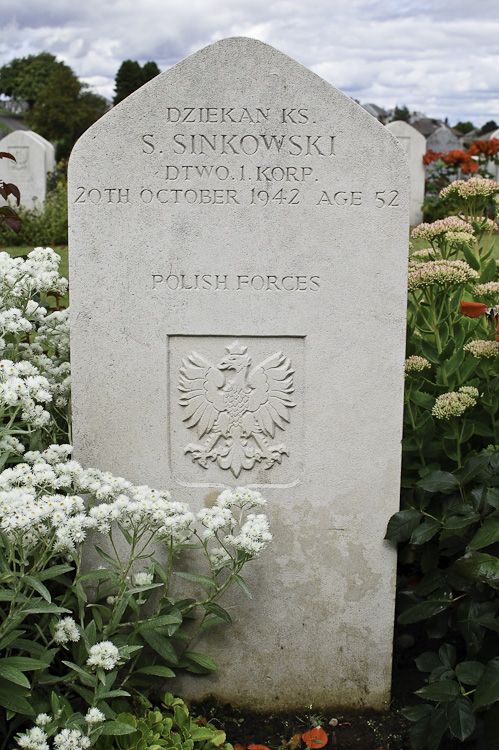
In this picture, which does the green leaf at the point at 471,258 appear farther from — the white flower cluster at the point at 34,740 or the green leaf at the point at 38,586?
the white flower cluster at the point at 34,740

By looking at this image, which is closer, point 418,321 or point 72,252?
point 72,252

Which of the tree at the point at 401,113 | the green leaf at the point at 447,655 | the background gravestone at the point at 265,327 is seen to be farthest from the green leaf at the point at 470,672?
the tree at the point at 401,113

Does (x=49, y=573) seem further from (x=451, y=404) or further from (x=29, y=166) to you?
(x=29, y=166)

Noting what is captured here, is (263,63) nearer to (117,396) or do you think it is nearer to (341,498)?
(117,396)

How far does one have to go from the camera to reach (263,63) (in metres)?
2.60

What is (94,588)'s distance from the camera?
9.39ft

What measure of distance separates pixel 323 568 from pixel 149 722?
0.84 m

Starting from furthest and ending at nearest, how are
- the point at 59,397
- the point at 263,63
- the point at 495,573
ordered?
the point at 59,397, the point at 263,63, the point at 495,573

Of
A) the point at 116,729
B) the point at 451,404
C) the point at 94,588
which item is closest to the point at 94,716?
the point at 116,729

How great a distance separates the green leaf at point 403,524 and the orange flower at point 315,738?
2.45 ft

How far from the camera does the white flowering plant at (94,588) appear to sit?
2.20m

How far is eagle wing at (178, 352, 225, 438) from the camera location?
2.80 m

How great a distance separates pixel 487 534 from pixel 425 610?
0.44 meters

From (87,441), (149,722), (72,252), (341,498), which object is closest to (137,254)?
(72,252)
